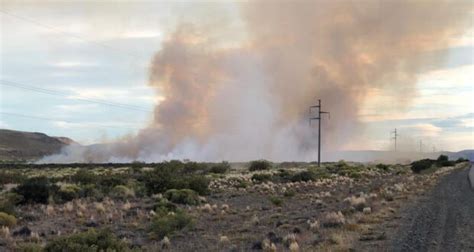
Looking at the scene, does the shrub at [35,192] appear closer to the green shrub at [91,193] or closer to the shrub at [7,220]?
the green shrub at [91,193]

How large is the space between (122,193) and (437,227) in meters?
22.5

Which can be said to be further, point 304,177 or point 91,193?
point 304,177

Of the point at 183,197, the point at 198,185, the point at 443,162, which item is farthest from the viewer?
the point at 443,162

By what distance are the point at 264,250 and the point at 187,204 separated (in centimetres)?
1620

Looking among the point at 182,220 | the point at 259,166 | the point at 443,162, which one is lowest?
the point at 182,220

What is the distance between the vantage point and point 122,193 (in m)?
36.6

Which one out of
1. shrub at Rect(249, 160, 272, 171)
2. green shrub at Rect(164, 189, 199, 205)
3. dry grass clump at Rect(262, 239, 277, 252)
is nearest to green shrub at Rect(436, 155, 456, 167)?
shrub at Rect(249, 160, 272, 171)

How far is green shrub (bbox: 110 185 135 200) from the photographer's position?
116 feet

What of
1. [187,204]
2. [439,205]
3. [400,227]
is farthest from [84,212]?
[439,205]

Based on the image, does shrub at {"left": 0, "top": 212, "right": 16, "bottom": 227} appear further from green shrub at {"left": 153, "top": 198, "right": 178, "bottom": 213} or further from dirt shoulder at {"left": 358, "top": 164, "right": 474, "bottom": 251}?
dirt shoulder at {"left": 358, "top": 164, "right": 474, "bottom": 251}

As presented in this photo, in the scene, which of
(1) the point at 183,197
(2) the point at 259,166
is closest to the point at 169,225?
(1) the point at 183,197

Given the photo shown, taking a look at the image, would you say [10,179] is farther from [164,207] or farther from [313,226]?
[313,226]

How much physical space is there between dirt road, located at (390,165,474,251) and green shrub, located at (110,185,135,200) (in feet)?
59.4

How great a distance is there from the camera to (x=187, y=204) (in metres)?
31.3
